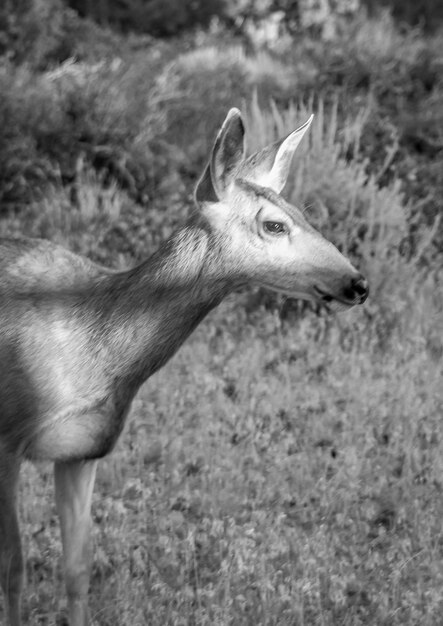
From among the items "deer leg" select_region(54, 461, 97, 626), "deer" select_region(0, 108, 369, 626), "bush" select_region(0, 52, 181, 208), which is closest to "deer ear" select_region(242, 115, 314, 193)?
"deer" select_region(0, 108, 369, 626)

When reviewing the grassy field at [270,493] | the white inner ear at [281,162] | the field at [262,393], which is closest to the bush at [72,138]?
the field at [262,393]

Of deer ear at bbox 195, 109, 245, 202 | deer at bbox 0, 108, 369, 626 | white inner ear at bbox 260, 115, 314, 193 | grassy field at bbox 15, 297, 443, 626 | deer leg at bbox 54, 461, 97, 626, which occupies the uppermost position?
→ deer ear at bbox 195, 109, 245, 202

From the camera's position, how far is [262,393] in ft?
22.6

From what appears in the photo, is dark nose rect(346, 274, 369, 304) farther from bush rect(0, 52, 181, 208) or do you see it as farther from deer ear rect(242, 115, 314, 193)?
bush rect(0, 52, 181, 208)

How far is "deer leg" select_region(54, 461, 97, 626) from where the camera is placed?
4648mm

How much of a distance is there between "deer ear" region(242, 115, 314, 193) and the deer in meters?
0.17

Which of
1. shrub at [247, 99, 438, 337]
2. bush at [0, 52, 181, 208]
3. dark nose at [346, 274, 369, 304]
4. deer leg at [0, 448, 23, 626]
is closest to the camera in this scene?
dark nose at [346, 274, 369, 304]

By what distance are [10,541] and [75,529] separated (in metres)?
0.38

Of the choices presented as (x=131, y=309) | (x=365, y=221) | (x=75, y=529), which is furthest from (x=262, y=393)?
(x=131, y=309)

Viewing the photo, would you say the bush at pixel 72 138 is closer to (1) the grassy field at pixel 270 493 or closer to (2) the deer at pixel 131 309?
(1) the grassy field at pixel 270 493

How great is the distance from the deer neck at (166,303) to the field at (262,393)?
111 centimetres

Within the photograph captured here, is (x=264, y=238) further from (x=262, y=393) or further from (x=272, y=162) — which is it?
(x=262, y=393)

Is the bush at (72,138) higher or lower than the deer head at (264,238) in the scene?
lower

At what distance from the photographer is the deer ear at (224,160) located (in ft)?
13.7
